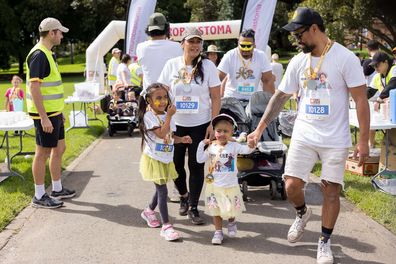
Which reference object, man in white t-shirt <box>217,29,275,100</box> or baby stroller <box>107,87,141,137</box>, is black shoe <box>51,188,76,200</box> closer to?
man in white t-shirt <box>217,29,275,100</box>

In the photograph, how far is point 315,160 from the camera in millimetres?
4605

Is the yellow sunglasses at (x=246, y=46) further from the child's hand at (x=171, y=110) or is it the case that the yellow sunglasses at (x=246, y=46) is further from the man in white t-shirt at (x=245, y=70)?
the child's hand at (x=171, y=110)

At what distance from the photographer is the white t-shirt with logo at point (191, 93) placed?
5570 millimetres

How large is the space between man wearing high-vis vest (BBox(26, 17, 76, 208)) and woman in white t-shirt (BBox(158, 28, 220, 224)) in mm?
1526

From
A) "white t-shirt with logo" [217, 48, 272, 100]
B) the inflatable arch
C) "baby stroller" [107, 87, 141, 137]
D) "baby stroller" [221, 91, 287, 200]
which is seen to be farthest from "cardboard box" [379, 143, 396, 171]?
the inflatable arch

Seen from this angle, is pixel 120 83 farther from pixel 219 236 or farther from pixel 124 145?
pixel 219 236

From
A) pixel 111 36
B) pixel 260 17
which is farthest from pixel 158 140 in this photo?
pixel 111 36

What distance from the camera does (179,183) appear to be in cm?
604

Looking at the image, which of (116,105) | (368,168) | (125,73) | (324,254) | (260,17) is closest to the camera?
(324,254)

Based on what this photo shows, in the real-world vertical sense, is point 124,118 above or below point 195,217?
above

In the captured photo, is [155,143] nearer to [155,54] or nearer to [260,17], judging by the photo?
[155,54]

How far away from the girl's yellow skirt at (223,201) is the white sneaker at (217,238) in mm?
167

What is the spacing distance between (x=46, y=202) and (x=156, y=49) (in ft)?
7.26

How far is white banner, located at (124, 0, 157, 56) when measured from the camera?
16.6 m
